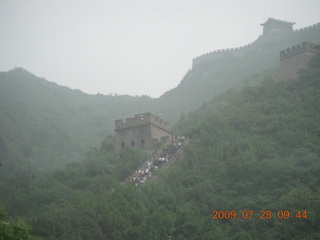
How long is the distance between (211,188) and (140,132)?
1190 cm

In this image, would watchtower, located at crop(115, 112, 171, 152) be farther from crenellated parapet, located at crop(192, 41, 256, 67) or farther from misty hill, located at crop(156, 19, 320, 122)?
crenellated parapet, located at crop(192, 41, 256, 67)

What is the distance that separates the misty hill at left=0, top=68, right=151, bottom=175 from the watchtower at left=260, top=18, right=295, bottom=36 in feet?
71.8

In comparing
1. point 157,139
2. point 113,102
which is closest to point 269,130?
point 157,139

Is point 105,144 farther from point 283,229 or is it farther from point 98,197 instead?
point 283,229

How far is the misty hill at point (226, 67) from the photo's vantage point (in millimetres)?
70800

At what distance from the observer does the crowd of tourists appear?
3384 centimetres

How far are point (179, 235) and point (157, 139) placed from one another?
1498 centimetres

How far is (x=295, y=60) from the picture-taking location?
48.6 metres

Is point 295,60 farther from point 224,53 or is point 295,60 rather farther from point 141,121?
point 224,53

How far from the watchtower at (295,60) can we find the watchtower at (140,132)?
13.4 m
